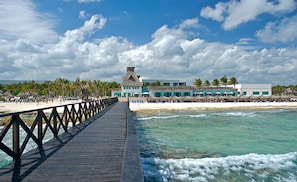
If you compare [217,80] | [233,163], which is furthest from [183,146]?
[217,80]

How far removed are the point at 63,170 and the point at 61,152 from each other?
1.52 m

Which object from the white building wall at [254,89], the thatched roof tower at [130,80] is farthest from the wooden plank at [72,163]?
the white building wall at [254,89]

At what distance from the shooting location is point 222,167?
28.3 ft

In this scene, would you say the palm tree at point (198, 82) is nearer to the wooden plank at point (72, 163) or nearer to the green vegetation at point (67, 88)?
the green vegetation at point (67, 88)

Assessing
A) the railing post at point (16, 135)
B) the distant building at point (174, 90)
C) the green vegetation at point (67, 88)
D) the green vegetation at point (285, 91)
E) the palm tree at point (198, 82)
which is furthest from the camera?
the green vegetation at point (67, 88)

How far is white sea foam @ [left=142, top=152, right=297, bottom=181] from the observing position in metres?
7.77

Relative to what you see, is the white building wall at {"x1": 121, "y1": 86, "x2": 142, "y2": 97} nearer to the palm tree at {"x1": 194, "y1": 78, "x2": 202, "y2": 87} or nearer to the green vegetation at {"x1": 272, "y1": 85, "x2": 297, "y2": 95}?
the palm tree at {"x1": 194, "y1": 78, "x2": 202, "y2": 87}

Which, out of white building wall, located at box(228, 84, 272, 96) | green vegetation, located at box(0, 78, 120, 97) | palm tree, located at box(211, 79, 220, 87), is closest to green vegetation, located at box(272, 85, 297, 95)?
white building wall, located at box(228, 84, 272, 96)

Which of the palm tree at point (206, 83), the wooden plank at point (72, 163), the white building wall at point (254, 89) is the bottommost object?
the wooden plank at point (72, 163)

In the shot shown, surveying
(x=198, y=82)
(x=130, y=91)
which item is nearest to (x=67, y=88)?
(x=130, y=91)

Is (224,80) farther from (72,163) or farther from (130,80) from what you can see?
(72,163)

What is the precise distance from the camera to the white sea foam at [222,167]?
777cm

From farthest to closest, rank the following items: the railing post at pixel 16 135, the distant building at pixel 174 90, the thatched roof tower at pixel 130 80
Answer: the distant building at pixel 174 90 < the thatched roof tower at pixel 130 80 < the railing post at pixel 16 135

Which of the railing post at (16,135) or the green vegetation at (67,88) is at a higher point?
the green vegetation at (67,88)
